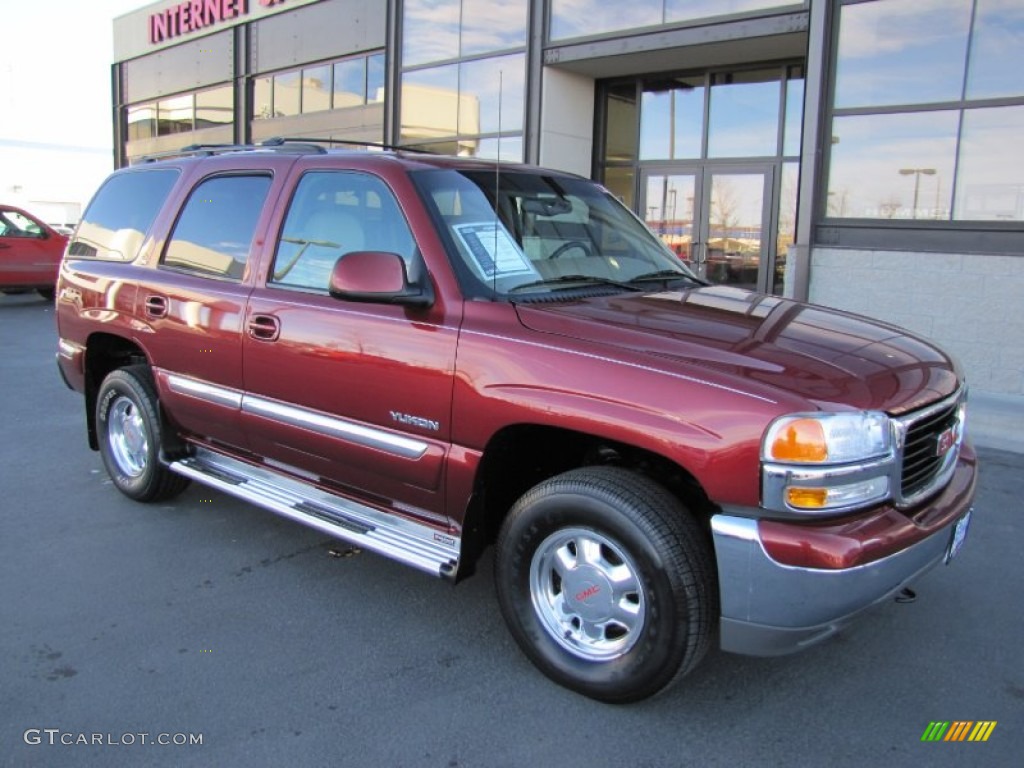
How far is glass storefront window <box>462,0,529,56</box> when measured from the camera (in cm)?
1226

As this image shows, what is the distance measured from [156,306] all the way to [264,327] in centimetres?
99

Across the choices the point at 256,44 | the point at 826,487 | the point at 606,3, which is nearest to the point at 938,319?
the point at 606,3

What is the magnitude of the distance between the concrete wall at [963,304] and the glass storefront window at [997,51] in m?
1.68

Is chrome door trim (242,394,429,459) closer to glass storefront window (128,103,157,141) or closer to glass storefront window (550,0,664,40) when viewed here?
glass storefront window (550,0,664,40)

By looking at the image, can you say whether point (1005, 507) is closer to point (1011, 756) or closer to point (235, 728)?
point (1011, 756)

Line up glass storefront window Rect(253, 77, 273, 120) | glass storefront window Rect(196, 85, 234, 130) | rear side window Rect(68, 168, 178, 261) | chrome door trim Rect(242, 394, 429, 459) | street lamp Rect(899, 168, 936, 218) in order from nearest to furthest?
1. chrome door trim Rect(242, 394, 429, 459)
2. rear side window Rect(68, 168, 178, 261)
3. street lamp Rect(899, 168, 936, 218)
4. glass storefront window Rect(253, 77, 273, 120)
5. glass storefront window Rect(196, 85, 234, 130)

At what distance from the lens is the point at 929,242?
8492mm

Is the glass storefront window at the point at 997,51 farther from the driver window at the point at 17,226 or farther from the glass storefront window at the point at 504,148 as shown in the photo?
the driver window at the point at 17,226

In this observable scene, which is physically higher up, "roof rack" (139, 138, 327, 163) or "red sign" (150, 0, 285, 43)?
"red sign" (150, 0, 285, 43)

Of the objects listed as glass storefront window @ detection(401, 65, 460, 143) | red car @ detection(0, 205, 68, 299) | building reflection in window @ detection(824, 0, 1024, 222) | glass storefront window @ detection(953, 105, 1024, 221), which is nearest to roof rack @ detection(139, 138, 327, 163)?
building reflection in window @ detection(824, 0, 1024, 222)

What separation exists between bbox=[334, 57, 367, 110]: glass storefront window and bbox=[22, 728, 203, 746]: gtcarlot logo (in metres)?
14.2

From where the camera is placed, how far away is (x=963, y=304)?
8.15 metres

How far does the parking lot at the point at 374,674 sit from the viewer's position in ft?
8.70

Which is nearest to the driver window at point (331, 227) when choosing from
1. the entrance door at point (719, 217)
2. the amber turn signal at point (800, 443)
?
the amber turn signal at point (800, 443)
